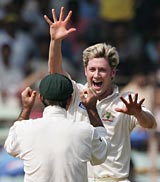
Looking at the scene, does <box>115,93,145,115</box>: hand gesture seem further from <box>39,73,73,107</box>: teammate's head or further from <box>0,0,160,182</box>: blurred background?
<box>0,0,160,182</box>: blurred background

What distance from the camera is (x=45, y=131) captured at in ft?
24.7

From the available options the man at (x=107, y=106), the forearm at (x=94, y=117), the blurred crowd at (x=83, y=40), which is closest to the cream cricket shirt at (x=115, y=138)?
the man at (x=107, y=106)

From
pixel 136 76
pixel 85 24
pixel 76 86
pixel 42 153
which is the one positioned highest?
pixel 85 24

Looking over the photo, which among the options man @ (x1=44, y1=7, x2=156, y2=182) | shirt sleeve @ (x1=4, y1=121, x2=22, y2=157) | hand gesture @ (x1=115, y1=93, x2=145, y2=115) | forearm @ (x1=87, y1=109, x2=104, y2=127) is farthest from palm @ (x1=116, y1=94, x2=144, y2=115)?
shirt sleeve @ (x1=4, y1=121, x2=22, y2=157)

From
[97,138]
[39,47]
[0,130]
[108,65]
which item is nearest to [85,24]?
[39,47]

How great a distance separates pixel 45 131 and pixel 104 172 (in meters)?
1.53

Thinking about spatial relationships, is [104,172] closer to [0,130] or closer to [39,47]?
[0,130]

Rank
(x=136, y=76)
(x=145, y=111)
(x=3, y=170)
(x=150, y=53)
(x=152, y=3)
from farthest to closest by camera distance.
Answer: (x=152, y=3), (x=150, y=53), (x=136, y=76), (x=3, y=170), (x=145, y=111)

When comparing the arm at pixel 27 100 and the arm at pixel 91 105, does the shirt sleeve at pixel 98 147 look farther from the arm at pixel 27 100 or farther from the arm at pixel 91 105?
the arm at pixel 27 100

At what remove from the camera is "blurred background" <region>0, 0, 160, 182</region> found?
14.7 m

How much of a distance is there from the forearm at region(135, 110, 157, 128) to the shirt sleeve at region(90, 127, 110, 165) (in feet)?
2.32

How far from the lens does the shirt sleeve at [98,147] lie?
764 cm

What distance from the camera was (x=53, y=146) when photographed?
295 inches

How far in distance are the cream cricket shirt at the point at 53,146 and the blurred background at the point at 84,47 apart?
6.43m
